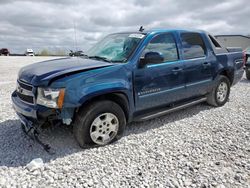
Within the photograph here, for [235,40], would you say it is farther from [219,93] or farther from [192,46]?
[192,46]

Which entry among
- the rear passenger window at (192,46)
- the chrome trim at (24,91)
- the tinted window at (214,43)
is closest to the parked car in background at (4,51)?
the chrome trim at (24,91)

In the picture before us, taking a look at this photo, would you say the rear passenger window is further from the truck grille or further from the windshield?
the truck grille

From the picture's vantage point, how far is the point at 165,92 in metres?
4.06

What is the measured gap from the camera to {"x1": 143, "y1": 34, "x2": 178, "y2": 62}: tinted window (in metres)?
3.94

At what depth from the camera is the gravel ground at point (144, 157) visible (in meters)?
2.67

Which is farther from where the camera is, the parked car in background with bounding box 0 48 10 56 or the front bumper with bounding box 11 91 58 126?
the parked car in background with bounding box 0 48 10 56

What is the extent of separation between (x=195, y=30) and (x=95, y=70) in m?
2.75

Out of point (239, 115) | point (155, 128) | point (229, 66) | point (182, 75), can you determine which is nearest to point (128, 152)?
point (155, 128)

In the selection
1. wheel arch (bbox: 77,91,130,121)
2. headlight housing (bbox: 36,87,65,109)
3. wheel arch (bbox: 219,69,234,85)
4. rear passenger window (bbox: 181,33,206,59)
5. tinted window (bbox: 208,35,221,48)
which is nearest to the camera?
headlight housing (bbox: 36,87,65,109)

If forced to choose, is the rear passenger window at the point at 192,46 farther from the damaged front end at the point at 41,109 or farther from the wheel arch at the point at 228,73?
the damaged front end at the point at 41,109

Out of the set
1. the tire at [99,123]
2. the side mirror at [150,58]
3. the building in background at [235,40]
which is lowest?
the tire at [99,123]

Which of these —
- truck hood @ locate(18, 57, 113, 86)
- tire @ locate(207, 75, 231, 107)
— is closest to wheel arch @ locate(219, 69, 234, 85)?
tire @ locate(207, 75, 231, 107)

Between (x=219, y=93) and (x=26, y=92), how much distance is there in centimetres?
435

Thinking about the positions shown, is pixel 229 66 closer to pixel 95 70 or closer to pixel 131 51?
pixel 131 51
